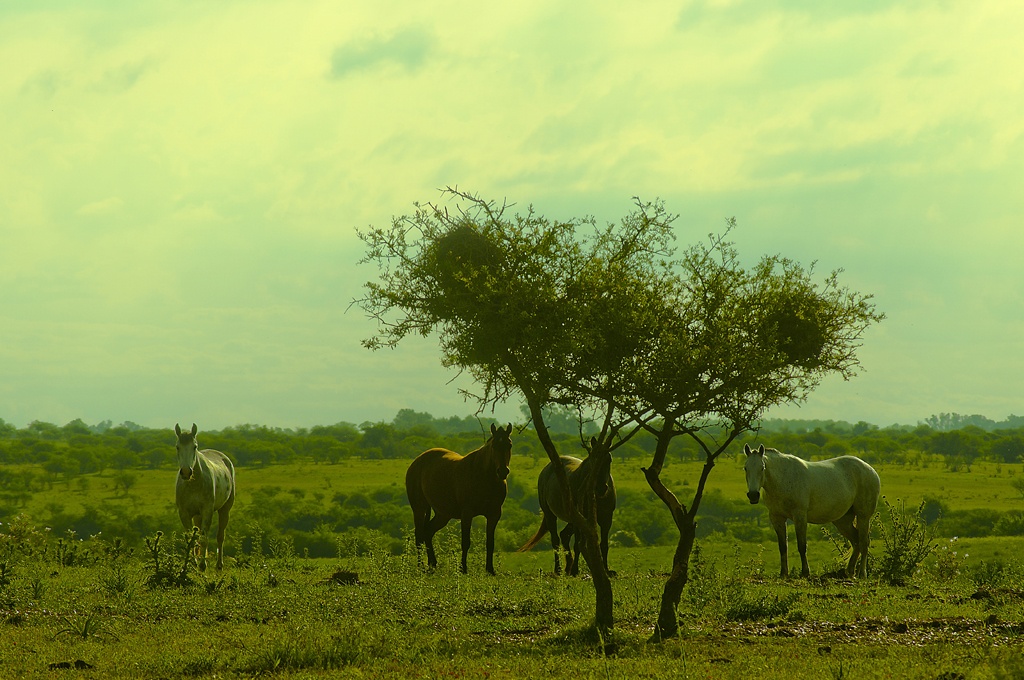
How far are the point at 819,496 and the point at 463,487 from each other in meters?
7.49

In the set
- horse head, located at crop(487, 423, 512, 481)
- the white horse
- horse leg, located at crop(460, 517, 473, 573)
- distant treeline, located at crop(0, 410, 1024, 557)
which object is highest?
horse head, located at crop(487, 423, 512, 481)

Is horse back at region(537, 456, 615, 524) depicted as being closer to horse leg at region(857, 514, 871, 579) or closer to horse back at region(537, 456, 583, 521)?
horse back at region(537, 456, 583, 521)

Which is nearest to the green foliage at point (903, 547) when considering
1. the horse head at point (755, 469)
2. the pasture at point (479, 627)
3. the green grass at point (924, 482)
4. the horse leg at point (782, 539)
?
the pasture at point (479, 627)

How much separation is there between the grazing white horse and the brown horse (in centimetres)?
447

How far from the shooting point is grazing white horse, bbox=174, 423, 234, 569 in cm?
2097

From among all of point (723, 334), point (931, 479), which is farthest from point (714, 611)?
→ point (931, 479)

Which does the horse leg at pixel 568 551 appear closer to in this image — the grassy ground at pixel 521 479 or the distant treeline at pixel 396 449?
the grassy ground at pixel 521 479

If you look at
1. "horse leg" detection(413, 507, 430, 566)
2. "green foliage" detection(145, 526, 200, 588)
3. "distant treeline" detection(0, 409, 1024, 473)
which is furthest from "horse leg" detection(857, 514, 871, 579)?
"distant treeline" detection(0, 409, 1024, 473)

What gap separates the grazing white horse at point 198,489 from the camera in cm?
2097

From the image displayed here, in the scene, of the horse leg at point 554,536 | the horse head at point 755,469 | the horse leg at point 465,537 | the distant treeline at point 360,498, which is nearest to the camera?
the horse head at point 755,469

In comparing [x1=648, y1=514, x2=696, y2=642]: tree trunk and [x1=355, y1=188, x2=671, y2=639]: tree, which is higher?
[x1=355, y1=188, x2=671, y2=639]: tree

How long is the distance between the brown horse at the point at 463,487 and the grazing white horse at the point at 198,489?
4.47 m

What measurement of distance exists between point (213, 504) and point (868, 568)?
14.6 meters

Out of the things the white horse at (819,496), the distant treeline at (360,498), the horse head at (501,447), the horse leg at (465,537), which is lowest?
the distant treeline at (360,498)
